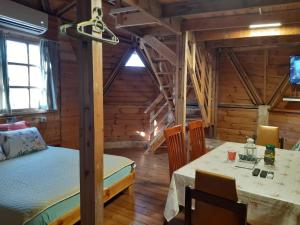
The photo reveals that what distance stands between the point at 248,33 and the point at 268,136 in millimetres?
1693

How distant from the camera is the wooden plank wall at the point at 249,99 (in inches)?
210

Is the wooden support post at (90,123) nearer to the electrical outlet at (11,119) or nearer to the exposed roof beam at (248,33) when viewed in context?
the electrical outlet at (11,119)

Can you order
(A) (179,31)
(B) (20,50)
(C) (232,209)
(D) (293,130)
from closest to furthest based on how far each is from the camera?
(C) (232,209), (A) (179,31), (B) (20,50), (D) (293,130)

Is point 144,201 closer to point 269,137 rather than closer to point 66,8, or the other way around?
point 269,137

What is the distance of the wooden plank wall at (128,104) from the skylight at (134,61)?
9cm

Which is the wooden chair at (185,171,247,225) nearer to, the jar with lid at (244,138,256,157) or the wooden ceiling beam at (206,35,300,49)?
the jar with lid at (244,138,256,157)

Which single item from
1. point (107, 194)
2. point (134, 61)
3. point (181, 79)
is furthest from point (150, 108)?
point (107, 194)

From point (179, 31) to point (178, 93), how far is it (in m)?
0.87

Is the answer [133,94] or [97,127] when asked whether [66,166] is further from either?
[133,94]

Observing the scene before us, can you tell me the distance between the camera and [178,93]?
148 inches

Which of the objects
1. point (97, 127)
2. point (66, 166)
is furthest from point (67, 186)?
point (97, 127)

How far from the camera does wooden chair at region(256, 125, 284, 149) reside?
330 cm

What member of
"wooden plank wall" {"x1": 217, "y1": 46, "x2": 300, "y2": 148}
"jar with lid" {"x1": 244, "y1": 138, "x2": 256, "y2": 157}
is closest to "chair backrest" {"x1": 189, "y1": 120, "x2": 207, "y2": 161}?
"jar with lid" {"x1": 244, "y1": 138, "x2": 256, "y2": 157}

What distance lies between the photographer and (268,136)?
336 centimetres
